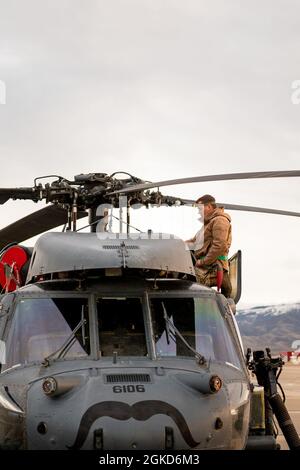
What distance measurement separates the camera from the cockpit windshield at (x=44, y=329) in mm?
8281

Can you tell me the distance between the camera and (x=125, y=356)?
8.12 m

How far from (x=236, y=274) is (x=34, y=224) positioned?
8.53 feet

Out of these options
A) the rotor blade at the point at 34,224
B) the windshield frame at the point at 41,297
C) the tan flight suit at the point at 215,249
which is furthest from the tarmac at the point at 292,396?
the windshield frame at the point at 41,297

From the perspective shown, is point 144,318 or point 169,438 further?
point 144,318

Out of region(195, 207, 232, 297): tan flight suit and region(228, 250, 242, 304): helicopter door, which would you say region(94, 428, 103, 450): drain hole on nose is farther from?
region(228, 250, 242, 304): helicopter door

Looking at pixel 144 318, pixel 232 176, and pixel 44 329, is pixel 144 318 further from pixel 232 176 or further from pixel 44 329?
pixel 232 176

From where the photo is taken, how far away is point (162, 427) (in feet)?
23.5

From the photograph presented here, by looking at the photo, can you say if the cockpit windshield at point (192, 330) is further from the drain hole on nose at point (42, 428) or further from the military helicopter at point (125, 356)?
the drain hole on nose at point (42, 428)

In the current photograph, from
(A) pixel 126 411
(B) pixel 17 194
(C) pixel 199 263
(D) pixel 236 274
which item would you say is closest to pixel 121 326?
(A) pixel 126 411

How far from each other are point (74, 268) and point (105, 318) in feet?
1.92

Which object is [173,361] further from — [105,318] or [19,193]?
[19,193]

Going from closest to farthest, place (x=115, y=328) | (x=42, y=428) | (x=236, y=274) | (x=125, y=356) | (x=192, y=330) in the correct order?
(x=42, y=428) < (x=125, y=356) < (x=115, y=328) < (x=192, y=330) < (x=236, y=274)

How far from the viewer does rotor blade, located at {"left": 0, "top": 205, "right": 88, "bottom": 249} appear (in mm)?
10838
